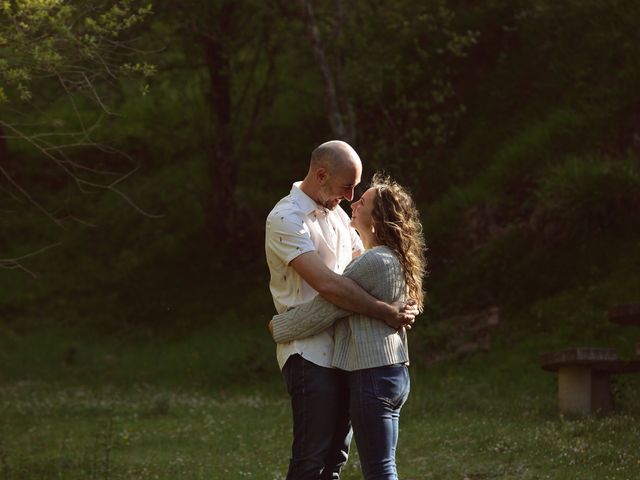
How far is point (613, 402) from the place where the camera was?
42.5ft

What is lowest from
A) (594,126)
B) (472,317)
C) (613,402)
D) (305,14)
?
(613,402)

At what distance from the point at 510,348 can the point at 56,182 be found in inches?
698

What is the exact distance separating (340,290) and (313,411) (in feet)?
2.10

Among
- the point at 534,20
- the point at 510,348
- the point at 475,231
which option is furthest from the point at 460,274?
the point at 534,20

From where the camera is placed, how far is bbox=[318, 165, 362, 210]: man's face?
5855 mm

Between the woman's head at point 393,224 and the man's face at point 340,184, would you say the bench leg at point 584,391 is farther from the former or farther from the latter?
the man's face at point 340,184

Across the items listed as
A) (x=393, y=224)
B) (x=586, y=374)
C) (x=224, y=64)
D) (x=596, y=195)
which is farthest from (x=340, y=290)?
(x=224, y=64)

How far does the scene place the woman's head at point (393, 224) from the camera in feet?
19.2

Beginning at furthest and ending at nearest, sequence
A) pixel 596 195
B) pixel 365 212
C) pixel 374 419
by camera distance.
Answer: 1. pixel 596 195
2. pixel 365 212
3. pixel 374 419

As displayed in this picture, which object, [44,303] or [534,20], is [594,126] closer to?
[534,20]

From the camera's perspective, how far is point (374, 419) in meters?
5.52

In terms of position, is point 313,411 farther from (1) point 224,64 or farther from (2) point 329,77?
(1) point 224,64

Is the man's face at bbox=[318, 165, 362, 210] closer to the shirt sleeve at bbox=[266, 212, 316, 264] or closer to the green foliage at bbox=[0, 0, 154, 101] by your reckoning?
the shirt sleeve at bbox=[266, 212, 316, 264]

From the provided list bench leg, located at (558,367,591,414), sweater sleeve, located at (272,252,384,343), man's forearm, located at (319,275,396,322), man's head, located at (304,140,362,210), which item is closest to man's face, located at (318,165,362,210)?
man's head, located at (304,140,362,210)
